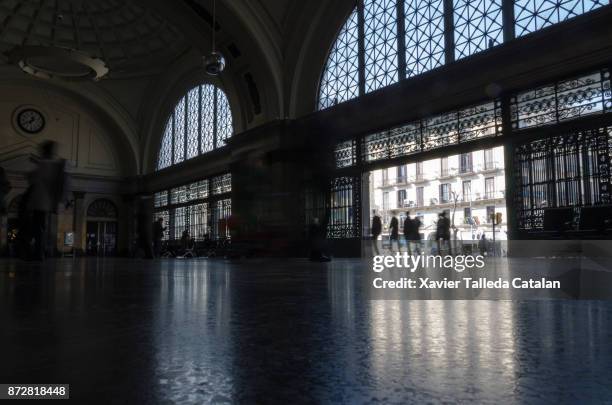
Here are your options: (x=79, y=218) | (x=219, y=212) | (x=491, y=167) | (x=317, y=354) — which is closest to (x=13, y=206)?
(x=79, y=218)

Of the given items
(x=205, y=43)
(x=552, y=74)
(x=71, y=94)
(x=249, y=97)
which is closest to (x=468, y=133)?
(x=552, y=74)

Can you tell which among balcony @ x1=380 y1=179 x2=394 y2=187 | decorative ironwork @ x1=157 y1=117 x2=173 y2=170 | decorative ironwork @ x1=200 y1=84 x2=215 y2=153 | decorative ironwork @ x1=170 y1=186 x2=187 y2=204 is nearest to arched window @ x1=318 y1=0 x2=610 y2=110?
decorative ironwork @ x1=200 y1=84 x2=215 y2=153

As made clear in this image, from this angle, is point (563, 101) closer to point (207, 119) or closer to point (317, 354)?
point (317, 354)

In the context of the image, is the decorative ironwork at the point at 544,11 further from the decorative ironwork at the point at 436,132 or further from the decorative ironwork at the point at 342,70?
the decorative ironwork at the point at 342,70

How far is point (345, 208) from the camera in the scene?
1419cm

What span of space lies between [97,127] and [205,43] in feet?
39.9

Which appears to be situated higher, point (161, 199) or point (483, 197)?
point (483, 197)

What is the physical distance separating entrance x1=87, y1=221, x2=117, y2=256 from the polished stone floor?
86.8 feet

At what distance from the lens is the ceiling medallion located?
47.7 ft

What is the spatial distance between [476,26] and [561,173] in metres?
3.66

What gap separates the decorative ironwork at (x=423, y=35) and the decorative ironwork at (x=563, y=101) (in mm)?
2266

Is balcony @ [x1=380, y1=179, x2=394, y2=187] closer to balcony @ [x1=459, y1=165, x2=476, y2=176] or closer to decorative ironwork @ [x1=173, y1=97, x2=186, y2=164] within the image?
balcony @ [x1=459, y1=165, x2=476, y2=176]

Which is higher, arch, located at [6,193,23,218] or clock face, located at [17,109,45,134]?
clock face, located at [17,109,45,134]

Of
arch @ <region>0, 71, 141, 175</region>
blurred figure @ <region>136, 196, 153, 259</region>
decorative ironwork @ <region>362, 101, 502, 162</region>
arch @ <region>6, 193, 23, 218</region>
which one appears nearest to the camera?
blurred figure @ <region>136, 196, 153, 259</region>
